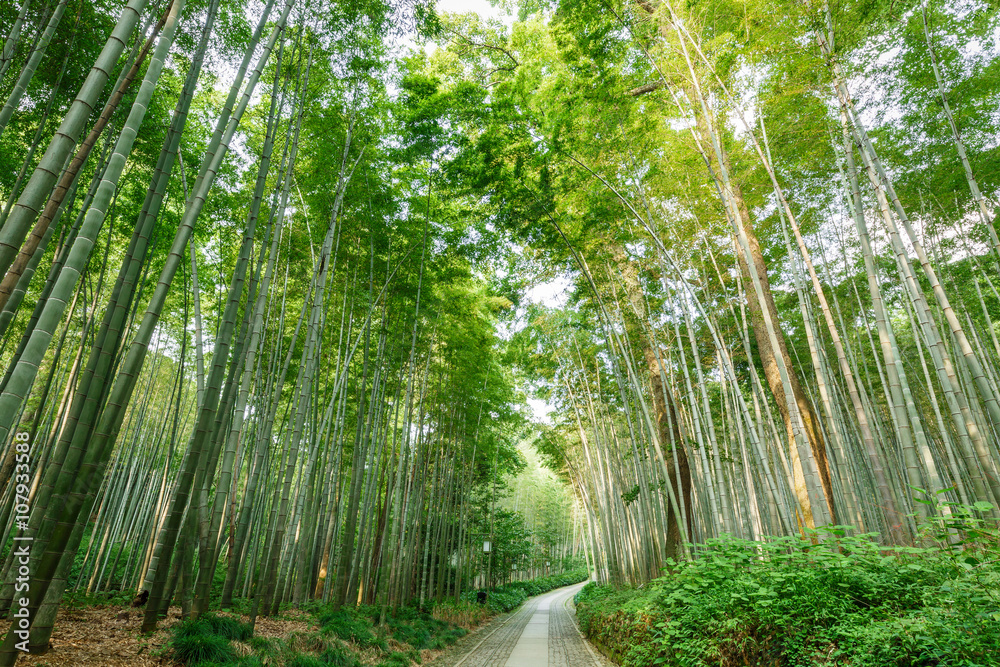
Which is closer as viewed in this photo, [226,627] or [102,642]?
[102,642]

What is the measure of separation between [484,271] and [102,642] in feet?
19.4

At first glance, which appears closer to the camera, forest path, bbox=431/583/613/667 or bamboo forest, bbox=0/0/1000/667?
bamboo forest, bbox=0/0/1000/667

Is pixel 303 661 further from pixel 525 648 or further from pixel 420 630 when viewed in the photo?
pixel 525 648

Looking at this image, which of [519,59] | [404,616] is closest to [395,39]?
[519,59]

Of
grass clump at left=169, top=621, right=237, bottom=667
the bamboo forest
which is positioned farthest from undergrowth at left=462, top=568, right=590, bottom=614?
grass clump at left=169, top=621, right=237, bottom=667

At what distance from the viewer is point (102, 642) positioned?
8.48 feet

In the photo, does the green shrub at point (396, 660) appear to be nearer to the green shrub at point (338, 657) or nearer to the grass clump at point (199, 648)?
the green shrub at point (338, 657)

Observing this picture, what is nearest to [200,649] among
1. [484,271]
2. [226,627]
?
[226,627]

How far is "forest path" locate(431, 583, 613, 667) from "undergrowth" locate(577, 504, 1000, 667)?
195 centimetres

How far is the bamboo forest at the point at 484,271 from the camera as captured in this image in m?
2.17

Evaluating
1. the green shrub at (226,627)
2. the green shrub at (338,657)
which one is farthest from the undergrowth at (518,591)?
the green shrub at (226,627)

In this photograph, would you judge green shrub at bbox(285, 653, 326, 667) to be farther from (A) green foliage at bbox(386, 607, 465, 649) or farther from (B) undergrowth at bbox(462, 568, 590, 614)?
(B) undergrowth at bbox(462, 568, 590, 614)

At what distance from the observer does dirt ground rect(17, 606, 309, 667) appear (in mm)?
2150

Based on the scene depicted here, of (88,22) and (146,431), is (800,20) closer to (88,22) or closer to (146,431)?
(88,22)
